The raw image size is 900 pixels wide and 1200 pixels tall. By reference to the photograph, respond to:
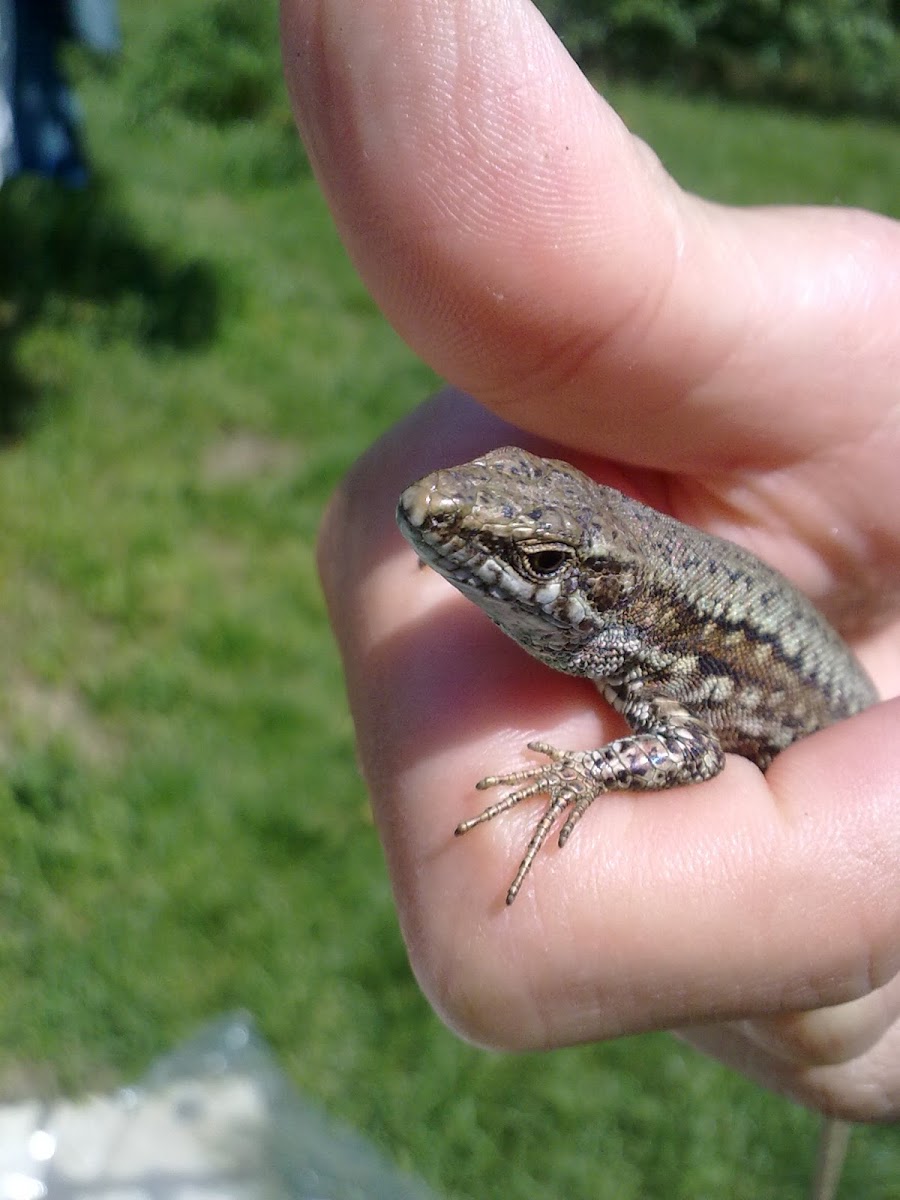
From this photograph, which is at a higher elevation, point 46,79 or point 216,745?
point 46,79

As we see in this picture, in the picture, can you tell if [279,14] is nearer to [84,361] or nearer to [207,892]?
[207,892]

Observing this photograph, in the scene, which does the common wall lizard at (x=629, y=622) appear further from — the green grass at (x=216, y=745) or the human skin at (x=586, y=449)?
the green grass at (x=216, y=745)

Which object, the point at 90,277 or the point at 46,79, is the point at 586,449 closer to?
the point at 90,277

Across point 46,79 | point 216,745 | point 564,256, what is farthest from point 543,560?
point 46,79

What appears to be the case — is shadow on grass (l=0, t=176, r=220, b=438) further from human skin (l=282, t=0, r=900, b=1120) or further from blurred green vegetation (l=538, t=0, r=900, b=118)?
human skin (l=282, t=0, r=900, b=1120)

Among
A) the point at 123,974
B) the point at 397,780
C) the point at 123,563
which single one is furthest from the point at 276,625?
the point at 397,780

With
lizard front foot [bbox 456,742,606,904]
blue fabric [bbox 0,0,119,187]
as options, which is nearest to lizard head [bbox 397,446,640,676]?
lizard front foot [bbox 456,742,606,904]
